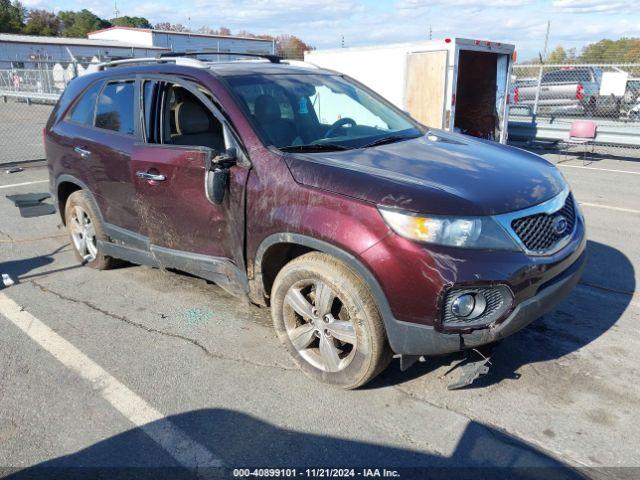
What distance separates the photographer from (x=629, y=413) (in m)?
2.95

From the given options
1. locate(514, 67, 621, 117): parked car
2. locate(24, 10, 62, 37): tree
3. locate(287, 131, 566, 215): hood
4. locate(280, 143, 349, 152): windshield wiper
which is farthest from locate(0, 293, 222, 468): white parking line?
locate(24, 10, 62, 37): tree

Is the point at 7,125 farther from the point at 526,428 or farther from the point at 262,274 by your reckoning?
the point at 526,428

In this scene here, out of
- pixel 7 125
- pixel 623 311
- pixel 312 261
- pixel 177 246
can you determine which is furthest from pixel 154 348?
pixel 7 125

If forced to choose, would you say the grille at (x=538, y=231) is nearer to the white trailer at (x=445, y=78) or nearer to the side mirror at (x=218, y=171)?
the side mirror at (x=218, y=171)

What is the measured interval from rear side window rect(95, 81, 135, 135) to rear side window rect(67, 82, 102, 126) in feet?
0.38

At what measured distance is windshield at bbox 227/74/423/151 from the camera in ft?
11.8

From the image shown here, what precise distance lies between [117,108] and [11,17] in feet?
303

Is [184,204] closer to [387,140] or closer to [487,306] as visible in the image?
[387,140]

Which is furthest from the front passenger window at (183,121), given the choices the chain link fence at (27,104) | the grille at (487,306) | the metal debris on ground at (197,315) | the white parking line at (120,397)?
the chain link fence at (27,104)

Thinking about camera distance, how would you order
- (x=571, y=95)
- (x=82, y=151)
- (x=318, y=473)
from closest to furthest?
(x=318, y=473) → (x=82, y=151) → (x=571, y=95)

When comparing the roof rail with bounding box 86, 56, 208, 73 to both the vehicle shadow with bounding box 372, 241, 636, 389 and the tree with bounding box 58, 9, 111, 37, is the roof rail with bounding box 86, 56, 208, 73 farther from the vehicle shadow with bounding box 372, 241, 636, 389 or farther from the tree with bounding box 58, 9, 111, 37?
the tree with bounding box 58, 9, 111, 37

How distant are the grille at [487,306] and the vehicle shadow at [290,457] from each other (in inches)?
22.8

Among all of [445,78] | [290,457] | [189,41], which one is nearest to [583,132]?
[445,78]

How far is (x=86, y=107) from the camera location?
504 cm
